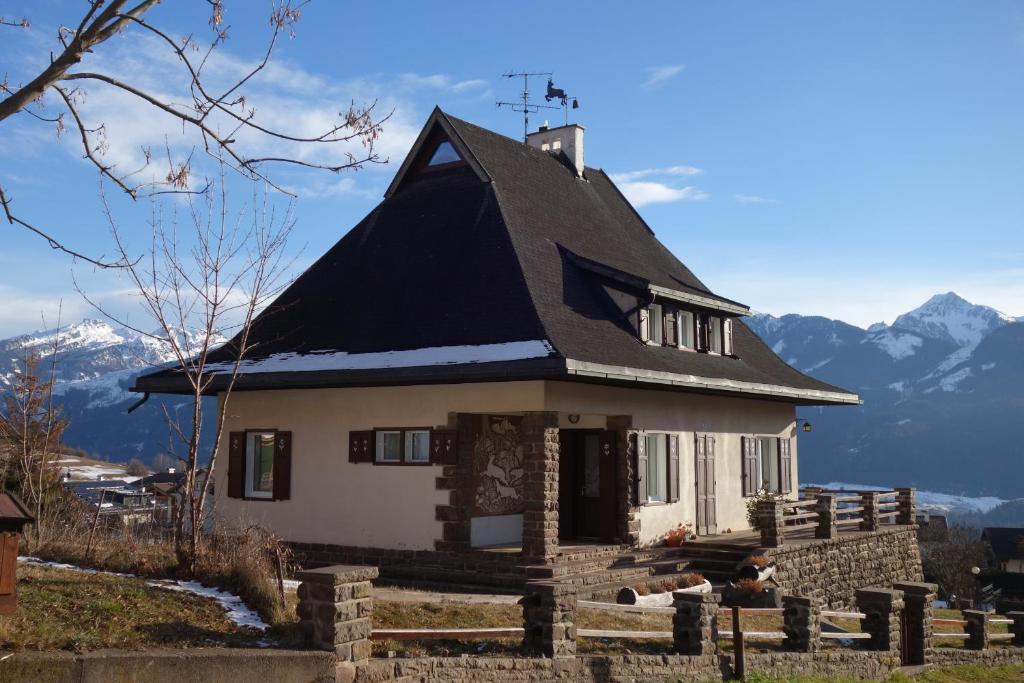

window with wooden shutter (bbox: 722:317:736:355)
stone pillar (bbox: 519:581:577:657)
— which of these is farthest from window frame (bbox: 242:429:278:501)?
window with wooden shutter (bbox: 722:317:736:355)

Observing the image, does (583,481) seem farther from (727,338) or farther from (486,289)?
(727,338)

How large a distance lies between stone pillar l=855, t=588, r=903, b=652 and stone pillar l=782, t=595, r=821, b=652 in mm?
1727

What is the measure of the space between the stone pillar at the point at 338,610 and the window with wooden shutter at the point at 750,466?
14.1m

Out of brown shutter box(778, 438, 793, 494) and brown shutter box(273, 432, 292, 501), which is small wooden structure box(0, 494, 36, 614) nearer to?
brown shutter box(273, 432, 292, 501)

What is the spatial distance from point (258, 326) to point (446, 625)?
9.92 m

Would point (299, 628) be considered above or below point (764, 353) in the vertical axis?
below

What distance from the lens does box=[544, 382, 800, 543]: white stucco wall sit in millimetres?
16172

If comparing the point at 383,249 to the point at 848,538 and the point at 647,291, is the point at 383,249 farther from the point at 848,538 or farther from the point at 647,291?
the point at 848,538

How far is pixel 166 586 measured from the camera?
388 inches

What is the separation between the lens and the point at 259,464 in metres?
18.1

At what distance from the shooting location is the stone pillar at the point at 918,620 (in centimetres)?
1417

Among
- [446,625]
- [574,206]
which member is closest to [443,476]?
[446,625]

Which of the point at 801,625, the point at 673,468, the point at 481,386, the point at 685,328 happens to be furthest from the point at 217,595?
the point at 685,328

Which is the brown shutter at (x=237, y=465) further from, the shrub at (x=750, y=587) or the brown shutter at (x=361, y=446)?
the shrub at (x=750, y=587)
